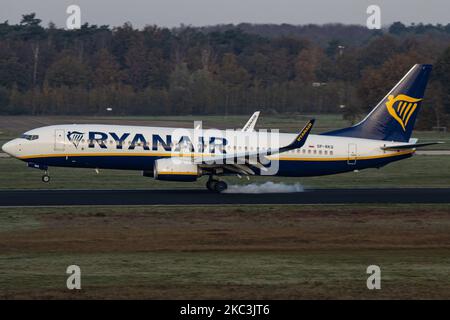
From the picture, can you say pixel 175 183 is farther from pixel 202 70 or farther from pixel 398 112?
pixel 202 70

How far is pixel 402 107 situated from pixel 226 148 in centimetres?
983

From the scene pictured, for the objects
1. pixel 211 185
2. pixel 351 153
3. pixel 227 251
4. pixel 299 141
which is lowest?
pixel 227 251

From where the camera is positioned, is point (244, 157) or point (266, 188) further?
point (266, 188)

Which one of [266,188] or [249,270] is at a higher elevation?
[266,188]

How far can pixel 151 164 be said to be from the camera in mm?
46531

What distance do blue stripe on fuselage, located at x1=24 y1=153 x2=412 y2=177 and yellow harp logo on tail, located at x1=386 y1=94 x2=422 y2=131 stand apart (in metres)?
2.04

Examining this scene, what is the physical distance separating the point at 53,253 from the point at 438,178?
33625 mm

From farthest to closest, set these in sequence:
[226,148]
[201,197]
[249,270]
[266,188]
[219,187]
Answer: [266,188] → [219,187] → [226,148] → [201,197] → [249,270]

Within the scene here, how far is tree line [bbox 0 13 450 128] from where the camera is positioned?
393ft

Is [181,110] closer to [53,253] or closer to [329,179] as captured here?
[329,179]

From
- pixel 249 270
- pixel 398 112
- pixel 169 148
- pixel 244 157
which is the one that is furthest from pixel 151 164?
pixel 249 270

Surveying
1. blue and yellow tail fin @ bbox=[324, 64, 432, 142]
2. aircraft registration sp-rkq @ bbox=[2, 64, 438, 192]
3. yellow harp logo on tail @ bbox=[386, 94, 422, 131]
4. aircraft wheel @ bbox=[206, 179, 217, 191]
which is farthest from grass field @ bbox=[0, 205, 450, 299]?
yellow harp logo on tail @ bbox=[386, 94, 422, 131]
